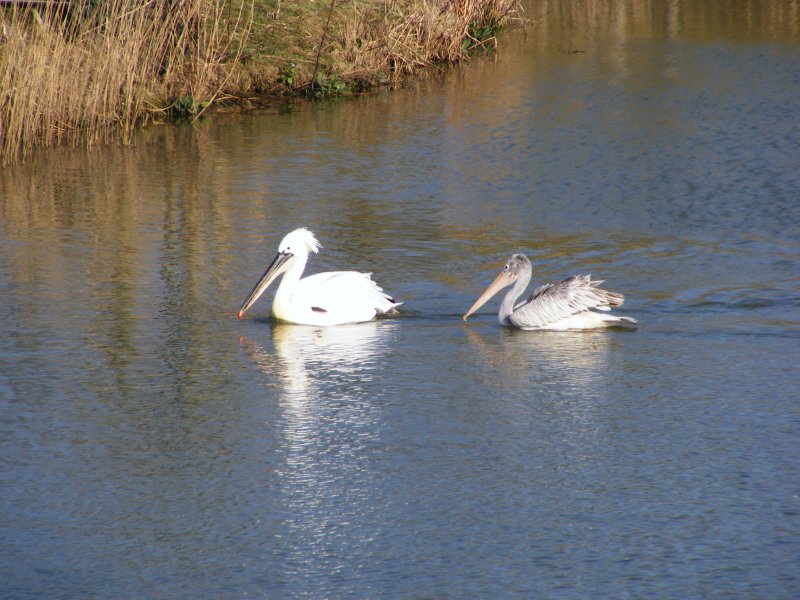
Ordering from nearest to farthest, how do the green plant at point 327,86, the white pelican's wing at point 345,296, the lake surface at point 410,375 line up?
the lake surface at point 410,375
the white pelican's wing at point 345,296
the green plant at point 327,86

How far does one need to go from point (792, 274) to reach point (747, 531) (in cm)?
353

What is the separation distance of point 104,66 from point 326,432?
7.21m

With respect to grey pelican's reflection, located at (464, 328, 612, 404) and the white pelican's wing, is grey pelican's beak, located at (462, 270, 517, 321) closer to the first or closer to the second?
grey pelican's reflection, located at (464, 328, 612, 404)

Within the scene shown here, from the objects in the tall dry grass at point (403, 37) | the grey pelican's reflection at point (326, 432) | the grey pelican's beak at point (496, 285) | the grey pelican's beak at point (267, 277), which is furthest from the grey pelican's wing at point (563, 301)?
the tall dry grass at point (403, 37)

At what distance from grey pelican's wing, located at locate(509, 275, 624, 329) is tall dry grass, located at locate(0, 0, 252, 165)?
5.64m

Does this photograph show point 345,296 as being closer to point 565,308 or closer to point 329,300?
point 329,300

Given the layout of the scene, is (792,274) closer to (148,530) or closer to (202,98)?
(148,530)

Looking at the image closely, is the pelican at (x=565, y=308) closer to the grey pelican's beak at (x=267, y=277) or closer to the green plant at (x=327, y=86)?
the grey pelican's beak at (x=267, y=277)

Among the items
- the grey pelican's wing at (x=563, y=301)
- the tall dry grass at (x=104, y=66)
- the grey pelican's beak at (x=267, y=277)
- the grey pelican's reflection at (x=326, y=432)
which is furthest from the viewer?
the tall dry grass at (x=104, y=66)

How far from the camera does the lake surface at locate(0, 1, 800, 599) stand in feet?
12.5

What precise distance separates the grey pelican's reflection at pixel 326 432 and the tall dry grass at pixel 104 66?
199 inches

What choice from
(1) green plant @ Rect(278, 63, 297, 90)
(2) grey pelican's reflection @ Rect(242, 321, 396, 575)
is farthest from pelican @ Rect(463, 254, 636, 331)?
(1) green plant @ Rect(278, 63, 297, 90)

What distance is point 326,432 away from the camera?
15.9 ft

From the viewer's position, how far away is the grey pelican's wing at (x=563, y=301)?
6.22 meters
